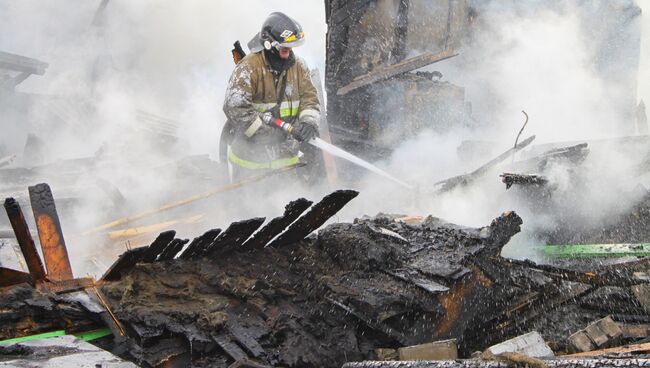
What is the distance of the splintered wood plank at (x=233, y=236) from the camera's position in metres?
3.49

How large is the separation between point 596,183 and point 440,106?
405 centimetres

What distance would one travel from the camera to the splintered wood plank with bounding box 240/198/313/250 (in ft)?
12.0

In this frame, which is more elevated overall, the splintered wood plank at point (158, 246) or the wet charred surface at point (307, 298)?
the splintered wood plank at point (158, 246)

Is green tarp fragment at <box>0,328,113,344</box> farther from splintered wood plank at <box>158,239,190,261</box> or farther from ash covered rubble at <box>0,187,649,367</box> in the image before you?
splintered wood plank at <box>158,239,190,261</box>

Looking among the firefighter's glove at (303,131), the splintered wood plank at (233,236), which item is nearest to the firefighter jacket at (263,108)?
the firefighter's glove at (303,131)

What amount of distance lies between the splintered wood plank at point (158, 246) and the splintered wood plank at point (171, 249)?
2 cm

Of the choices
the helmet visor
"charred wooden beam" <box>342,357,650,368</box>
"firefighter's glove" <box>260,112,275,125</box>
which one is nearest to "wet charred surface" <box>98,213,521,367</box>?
"charred wooden beam" <box>342,357,650,368</box>

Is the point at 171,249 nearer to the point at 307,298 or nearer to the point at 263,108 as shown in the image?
the point at 307,298

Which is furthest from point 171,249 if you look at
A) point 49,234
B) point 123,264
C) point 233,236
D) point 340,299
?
point 340,299

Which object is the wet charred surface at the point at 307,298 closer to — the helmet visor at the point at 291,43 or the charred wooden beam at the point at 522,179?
the charred wooden beam at the point at 522,179

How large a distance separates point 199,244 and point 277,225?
0.55 m

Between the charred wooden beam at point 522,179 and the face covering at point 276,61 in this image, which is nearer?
the charred wooden beam at point 522,179

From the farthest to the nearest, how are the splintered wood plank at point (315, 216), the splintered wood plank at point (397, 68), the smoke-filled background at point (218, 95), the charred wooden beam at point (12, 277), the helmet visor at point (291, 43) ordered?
the splintered wood plank at point (397, 68) → the smoke-filled background at point (218, 95) → the helmet visor at point (291, 43) → the splintered wood plank at point (315, 216) → the charred wooden beam at point (12, 277)

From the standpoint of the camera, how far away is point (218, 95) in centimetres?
1622
